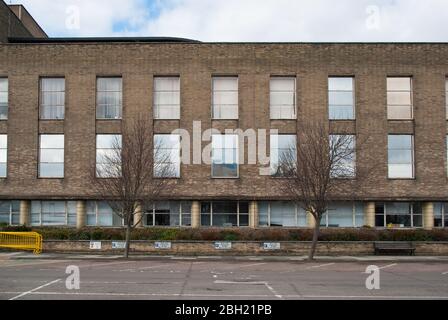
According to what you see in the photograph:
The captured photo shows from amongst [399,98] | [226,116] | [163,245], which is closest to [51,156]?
[163,245]

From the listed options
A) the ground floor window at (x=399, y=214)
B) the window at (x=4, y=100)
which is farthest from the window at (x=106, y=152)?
the ground floor window at (x=399, y=214)

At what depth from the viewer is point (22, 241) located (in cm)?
3219

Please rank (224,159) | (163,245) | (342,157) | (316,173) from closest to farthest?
(316,173) < (342,157) < (163,245) < (224,159)

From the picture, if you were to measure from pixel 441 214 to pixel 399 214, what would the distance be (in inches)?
104

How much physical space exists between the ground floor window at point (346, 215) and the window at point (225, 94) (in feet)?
29.1

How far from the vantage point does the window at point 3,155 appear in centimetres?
3703

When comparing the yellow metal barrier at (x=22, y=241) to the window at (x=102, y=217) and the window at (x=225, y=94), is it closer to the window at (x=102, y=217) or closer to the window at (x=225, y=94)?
the window at (x=102, y=217)

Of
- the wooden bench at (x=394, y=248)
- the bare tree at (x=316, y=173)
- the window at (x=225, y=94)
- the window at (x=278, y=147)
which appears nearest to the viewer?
the bare tree at (x=316, y=173)

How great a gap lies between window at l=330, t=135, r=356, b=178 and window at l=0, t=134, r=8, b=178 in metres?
20.1

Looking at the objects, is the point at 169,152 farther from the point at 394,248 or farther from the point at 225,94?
the point at 394,248

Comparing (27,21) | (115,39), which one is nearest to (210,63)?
(115,39)

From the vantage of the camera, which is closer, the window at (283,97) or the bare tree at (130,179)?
the bare tree at (130,179)

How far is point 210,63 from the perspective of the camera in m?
37.1
